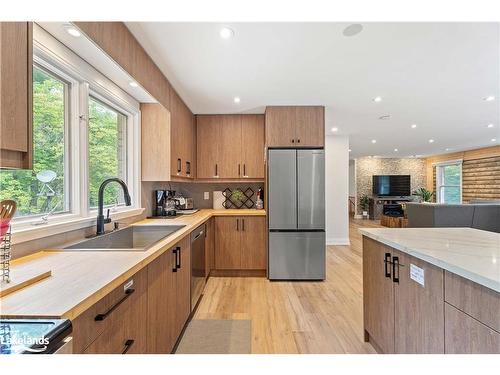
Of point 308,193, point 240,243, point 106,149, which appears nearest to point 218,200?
point 240,243

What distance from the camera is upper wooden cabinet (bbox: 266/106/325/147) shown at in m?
3.30

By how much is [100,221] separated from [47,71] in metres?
1.03

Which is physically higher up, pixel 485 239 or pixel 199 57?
pixel 199 57

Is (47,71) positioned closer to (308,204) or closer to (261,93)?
(261,93)

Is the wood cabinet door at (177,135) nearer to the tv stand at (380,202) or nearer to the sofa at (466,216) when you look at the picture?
the sofa at (466,216)

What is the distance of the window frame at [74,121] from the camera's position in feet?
4.45

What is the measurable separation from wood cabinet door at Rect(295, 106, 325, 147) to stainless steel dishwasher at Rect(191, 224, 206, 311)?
1780mm

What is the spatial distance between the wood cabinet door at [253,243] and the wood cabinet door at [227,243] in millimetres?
71

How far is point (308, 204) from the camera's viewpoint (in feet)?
10.7

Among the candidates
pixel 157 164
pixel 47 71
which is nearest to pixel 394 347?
pixel 157 164

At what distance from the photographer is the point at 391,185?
31.2ft

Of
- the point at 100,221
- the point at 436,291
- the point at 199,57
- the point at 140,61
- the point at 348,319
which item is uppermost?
the point at 199,57

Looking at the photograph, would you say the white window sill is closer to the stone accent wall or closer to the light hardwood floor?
the light hardwood floor

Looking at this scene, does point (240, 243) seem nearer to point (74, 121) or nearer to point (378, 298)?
point (378, 298)
